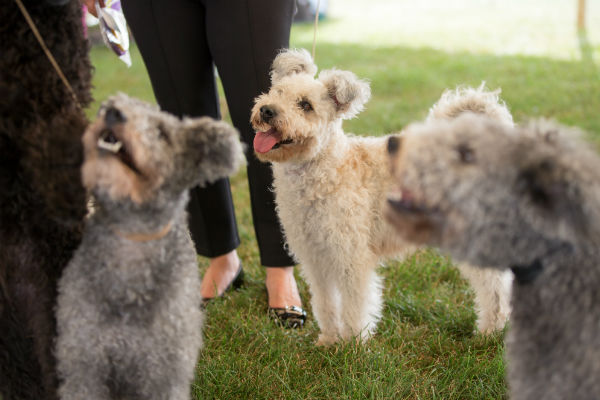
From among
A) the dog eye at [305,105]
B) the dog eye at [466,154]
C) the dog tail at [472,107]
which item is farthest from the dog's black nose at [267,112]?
the dog eye at [466,154]

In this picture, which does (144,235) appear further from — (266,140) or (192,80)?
(192,80)

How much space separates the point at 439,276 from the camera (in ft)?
11.4

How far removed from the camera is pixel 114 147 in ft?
4.90

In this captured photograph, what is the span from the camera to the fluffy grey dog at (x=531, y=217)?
1.37 meters

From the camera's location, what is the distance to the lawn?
245cm

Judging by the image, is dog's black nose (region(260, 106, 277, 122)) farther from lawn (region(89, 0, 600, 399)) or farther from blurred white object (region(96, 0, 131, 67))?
lawn (region(89, 0, 600, 399))

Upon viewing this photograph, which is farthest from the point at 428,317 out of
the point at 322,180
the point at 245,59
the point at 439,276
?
the point at 245,59

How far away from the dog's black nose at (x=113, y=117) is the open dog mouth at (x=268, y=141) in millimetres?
1231

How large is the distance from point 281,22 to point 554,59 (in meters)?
7.30

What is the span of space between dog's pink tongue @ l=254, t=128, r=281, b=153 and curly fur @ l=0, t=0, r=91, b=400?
1.01m

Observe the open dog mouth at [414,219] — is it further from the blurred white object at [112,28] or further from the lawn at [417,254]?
the blurred white object at [112,28]

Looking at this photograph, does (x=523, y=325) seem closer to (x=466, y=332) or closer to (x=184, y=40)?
(x=466, y=332)

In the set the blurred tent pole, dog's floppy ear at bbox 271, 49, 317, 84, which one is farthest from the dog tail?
the blurred tent pole

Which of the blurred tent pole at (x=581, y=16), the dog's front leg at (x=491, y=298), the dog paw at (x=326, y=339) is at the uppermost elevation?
the dog's front leg at (x=491, y=298)
